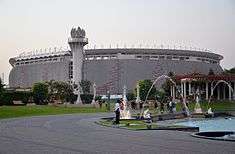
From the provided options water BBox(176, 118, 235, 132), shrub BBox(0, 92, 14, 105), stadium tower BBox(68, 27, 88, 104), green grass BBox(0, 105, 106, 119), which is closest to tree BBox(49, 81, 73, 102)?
shrub BBox(0, 92, 14, 105)

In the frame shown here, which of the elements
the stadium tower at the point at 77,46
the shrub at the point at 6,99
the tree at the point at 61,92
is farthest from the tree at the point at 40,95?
the stadium tower at the point at 77,46

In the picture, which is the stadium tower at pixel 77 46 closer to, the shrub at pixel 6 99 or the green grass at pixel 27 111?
the shrub at pixel 6 99

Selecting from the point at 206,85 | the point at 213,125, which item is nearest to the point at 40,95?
the point at 206,85

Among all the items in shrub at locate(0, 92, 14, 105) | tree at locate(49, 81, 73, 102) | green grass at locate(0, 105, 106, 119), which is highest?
tree at locate(49, 81, 73, 102)

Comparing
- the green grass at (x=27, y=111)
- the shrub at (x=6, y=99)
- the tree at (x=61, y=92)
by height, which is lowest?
the green grass at (x=27, y=111)

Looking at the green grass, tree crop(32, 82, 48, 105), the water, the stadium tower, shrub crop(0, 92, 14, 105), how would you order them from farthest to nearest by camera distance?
the stadium tower, tree crop(32, 82, 48, 105), shrub crop(0, 92, 14, 105), the green grass, the water

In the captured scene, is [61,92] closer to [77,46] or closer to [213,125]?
[77,46]

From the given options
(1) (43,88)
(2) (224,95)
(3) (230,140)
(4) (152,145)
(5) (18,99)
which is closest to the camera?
(4) (152,145)

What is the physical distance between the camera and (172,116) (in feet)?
163

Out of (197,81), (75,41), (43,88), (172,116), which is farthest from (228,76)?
(75,41)

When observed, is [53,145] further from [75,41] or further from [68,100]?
[75,41]

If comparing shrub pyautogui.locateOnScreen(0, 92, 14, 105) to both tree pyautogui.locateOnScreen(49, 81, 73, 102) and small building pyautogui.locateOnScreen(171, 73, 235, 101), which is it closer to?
tree pyautogui.locateOnScreen(49, 81, 73, 102)

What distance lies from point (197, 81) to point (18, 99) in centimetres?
4316

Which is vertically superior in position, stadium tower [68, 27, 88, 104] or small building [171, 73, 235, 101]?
stadium tower [68, 27, 88, 104]
